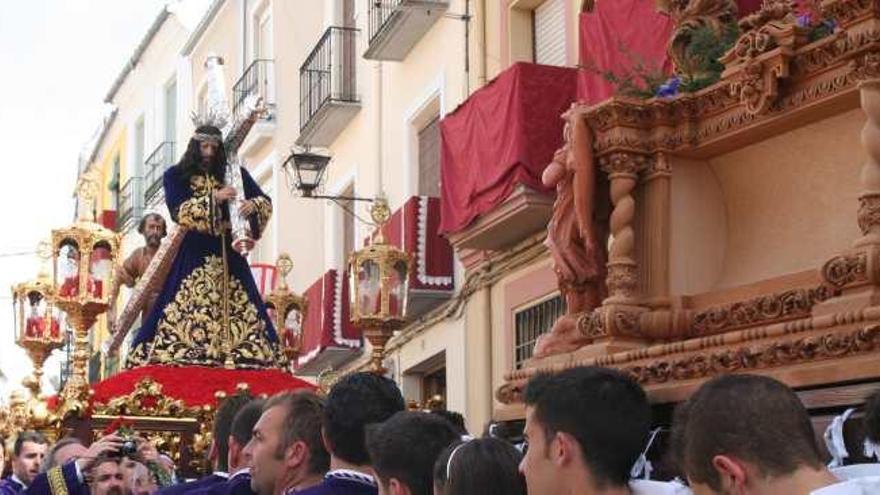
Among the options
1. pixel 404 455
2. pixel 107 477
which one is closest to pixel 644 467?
pixel 404 455

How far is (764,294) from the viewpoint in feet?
14.7

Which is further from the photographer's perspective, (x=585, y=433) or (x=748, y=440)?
(x=585, y=433)

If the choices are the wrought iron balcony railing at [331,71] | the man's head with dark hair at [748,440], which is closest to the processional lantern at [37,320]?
the man's head with dark hair at [748,440]

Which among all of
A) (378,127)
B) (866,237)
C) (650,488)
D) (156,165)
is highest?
(156,165)

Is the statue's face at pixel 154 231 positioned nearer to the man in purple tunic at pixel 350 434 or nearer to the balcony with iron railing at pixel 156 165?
the man in purple tunic at pixel 350 434

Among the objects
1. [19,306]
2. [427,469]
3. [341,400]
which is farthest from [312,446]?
[19,306]

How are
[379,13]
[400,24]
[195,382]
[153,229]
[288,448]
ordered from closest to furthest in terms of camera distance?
1. [288,448]
2. [195,382]
3. [153,229]
4. [400,24]
5. [379,13]

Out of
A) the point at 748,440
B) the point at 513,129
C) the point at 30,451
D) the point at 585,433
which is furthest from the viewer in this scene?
the point at 513,129

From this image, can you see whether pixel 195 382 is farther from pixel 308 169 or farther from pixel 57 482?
pixel 308 169

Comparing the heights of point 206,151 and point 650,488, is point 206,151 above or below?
above

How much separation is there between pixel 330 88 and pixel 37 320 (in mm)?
8693

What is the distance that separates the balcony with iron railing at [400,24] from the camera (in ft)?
45.2

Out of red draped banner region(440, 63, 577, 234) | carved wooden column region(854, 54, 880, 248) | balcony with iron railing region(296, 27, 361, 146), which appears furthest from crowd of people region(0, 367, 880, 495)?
balcony with iron railing region(296, 27, 361, 146)

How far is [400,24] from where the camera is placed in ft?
46.3
